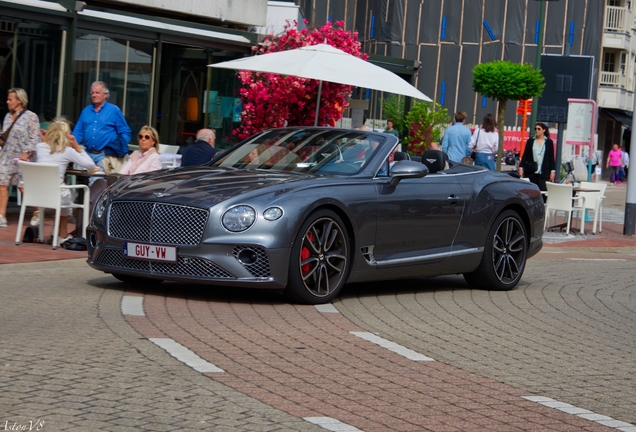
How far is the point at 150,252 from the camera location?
865 centimetres

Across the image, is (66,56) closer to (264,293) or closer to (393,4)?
(264,293)

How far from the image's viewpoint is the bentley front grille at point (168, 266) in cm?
850

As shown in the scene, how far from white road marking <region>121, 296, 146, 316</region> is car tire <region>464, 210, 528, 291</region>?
3.65m

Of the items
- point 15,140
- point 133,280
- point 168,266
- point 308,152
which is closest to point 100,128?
point 15,140

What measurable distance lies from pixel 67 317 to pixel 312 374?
2.17 meters

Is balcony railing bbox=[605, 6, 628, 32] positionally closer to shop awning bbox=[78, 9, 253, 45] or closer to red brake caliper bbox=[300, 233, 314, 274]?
shop awning bbox=[78, 9, 253, 45]

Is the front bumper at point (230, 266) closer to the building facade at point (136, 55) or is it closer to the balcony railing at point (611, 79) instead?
the building facade at point (136, 55)

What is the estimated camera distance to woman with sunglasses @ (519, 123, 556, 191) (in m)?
20.8

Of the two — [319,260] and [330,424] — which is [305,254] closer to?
[319,260]

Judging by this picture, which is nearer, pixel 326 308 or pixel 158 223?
pixel 158 223

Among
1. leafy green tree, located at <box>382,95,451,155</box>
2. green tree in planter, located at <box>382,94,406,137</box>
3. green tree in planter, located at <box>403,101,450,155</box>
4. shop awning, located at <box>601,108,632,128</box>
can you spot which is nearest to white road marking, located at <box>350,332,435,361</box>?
leafy green tree, located at <box>382,95,451,155</box>

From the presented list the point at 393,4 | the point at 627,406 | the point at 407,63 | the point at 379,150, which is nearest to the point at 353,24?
the point at 393,4

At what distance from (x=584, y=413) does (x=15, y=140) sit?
10.5 metres

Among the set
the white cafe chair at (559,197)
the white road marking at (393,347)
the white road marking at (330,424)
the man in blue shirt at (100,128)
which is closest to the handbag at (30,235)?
the man in blue shirt at (100,128)
